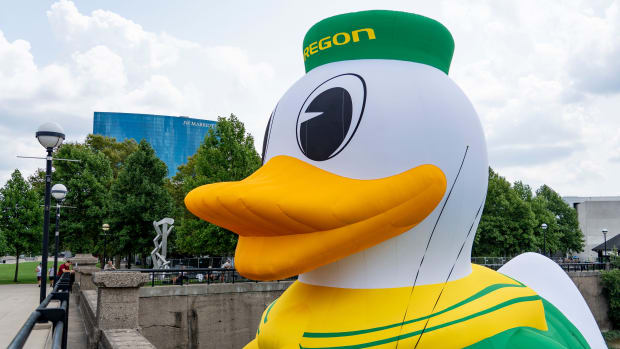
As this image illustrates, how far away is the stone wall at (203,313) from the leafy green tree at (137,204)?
53.6 ft

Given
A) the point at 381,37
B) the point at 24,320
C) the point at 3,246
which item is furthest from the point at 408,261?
the point at 3,246

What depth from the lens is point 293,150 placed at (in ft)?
13.0

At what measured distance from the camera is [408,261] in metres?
3.78

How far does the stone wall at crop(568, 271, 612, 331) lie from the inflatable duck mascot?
25889mm

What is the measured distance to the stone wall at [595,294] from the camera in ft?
87.8

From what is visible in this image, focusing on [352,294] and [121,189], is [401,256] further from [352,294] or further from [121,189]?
[121,189]

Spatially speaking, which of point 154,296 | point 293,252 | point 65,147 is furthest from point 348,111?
point 65,147

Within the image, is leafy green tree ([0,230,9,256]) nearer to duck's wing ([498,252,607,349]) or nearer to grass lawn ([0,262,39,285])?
grass lawn ([0,262,39,285])

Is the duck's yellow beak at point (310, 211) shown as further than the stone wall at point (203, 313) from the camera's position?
No

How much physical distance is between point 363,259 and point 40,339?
8.83 m

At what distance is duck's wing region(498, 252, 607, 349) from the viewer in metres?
5.19

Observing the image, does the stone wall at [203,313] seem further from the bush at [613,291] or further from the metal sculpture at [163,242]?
the bush at [613,291]

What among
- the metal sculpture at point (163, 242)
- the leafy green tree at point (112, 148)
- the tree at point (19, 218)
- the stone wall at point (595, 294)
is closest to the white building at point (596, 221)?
the stone wall at point (595, 294)

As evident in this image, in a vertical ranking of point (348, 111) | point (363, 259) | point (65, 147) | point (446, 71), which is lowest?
point (363, 259)
